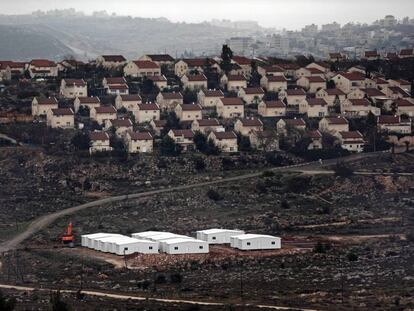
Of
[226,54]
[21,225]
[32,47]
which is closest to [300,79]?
[226,54]

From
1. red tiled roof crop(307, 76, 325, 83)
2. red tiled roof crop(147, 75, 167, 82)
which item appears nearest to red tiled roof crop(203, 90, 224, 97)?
red tiled roof crop(147, 75, 167, 82)

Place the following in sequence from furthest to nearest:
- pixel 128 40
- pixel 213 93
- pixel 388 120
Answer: pixel 128 40
pixel 213 93
pixel 388 120

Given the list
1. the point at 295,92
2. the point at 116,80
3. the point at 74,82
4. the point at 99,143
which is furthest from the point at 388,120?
the point at 74,82

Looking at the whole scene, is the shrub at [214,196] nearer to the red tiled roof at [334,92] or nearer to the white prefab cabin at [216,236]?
the white prefab cabin at [216,236]

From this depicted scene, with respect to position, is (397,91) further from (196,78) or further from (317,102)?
(196,78)

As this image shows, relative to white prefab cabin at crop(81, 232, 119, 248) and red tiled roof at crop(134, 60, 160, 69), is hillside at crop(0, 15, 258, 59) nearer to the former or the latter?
red tiled roof at crop(134, 60, 160, 69)

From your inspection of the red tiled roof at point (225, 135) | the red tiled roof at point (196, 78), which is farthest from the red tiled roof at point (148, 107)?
the red tiled roof at point (196, 78)

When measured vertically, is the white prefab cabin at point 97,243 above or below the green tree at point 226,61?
below
